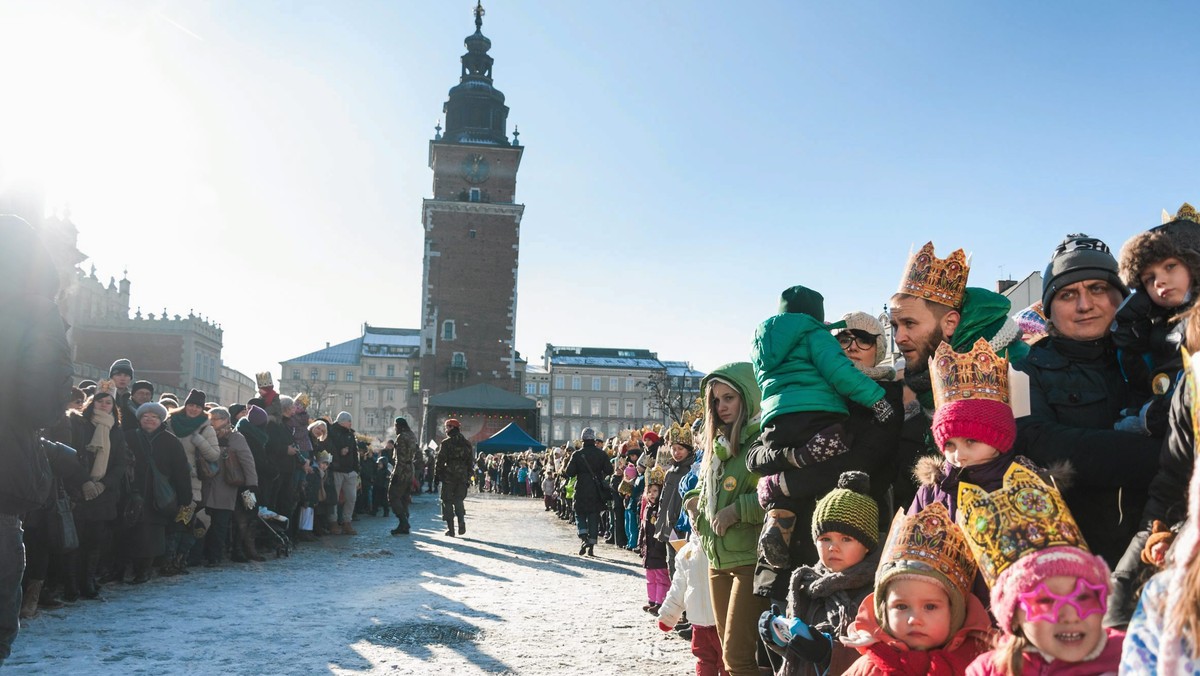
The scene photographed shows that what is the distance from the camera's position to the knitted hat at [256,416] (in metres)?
11.1

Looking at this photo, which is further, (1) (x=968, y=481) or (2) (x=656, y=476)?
(2) (x=656, y=476)

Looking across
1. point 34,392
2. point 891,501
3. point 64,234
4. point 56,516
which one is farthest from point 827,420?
point 64,234

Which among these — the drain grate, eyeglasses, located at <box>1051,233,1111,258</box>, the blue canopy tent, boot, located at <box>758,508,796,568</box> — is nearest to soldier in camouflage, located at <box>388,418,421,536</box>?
the drain grate

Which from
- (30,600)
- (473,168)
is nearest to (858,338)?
(30,600)

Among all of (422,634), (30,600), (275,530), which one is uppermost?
(275,530)

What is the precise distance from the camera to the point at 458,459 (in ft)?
48.3

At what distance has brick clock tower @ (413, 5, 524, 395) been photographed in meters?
54.7

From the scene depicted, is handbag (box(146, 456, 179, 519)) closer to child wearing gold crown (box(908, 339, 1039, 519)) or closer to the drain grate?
the drain grate

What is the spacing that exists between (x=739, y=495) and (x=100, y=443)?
588cm

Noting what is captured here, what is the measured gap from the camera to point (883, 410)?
378 cm

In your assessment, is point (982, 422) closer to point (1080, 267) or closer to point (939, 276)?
point (1080, 267)

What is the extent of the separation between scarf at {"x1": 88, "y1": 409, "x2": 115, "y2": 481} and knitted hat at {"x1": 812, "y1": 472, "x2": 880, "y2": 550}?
21.7ft

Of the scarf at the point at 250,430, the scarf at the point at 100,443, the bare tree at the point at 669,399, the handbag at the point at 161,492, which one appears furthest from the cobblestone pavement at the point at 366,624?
the bare tree at the point at 669,399

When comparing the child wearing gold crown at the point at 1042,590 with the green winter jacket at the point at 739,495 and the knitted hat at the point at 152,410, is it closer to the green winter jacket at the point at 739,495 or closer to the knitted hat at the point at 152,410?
the green winter jacket at the point at 739,495
